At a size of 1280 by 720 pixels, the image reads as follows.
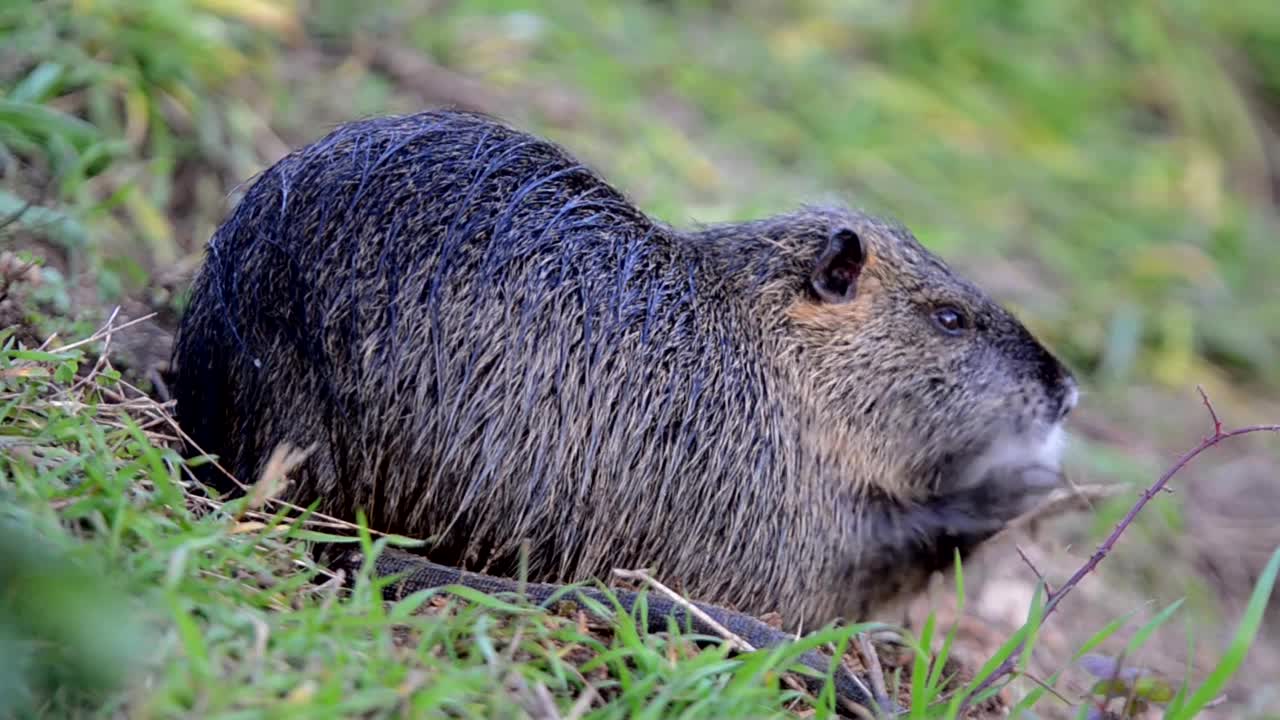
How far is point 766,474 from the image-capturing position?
279cm

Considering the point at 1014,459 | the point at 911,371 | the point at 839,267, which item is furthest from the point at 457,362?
the point at 1014,459

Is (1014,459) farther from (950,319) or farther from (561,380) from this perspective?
(561,380)

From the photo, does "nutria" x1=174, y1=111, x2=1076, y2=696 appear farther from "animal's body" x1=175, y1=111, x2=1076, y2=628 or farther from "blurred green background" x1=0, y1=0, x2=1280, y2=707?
"blurred green background" x1=0, y1=0, x2=1280, y2=707

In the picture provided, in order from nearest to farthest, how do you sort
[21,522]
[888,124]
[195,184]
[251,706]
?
[251,706] < [21,522] < [195,184] < [888,124]

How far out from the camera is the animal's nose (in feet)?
10.6

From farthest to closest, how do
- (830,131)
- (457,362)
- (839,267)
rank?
(830,131) < (839,267) < (457,362)

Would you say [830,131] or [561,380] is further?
[830,131]

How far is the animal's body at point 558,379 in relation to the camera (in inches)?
96.3

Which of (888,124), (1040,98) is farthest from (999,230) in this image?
(1040,98)

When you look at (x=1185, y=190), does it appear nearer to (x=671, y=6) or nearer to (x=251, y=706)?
(x=671, y=6)

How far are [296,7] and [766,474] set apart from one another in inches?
123

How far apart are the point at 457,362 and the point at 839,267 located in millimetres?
1087

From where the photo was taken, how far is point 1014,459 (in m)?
3.21

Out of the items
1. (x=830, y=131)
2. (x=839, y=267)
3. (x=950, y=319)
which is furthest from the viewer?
(x=830, y=131)
